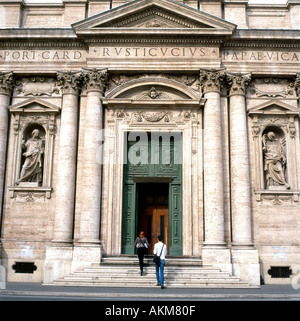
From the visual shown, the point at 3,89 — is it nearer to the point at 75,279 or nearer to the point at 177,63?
the point at 177,63

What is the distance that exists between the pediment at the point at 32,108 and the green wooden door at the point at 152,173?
413cm

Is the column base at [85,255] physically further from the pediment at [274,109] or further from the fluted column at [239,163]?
the pediment at [274,109]

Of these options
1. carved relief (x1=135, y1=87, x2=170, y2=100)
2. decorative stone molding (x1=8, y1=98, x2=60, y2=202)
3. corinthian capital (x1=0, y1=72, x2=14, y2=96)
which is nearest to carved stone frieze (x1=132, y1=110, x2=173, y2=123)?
carved relief (x1=135, y1=87, x2=170, y2=100)

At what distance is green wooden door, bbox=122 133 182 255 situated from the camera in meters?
18.9

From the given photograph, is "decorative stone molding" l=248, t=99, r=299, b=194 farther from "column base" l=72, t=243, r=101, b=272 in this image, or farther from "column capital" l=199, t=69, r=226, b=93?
"column base" l=72, t=243, r=101, b=272

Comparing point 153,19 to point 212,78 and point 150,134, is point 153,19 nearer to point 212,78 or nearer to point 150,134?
point 212,78

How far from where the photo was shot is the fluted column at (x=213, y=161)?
17.9 metres

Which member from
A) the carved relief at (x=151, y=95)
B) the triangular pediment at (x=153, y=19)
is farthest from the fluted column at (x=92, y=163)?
the triangular pediment at (x=153, y=19)

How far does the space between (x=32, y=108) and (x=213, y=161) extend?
936cm

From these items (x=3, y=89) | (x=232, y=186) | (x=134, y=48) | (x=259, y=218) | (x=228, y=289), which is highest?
(x=134, y=48)

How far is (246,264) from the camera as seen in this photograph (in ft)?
57.0

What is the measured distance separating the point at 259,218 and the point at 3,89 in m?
14.0

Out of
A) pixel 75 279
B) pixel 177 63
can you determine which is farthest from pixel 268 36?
pixel 75 279
